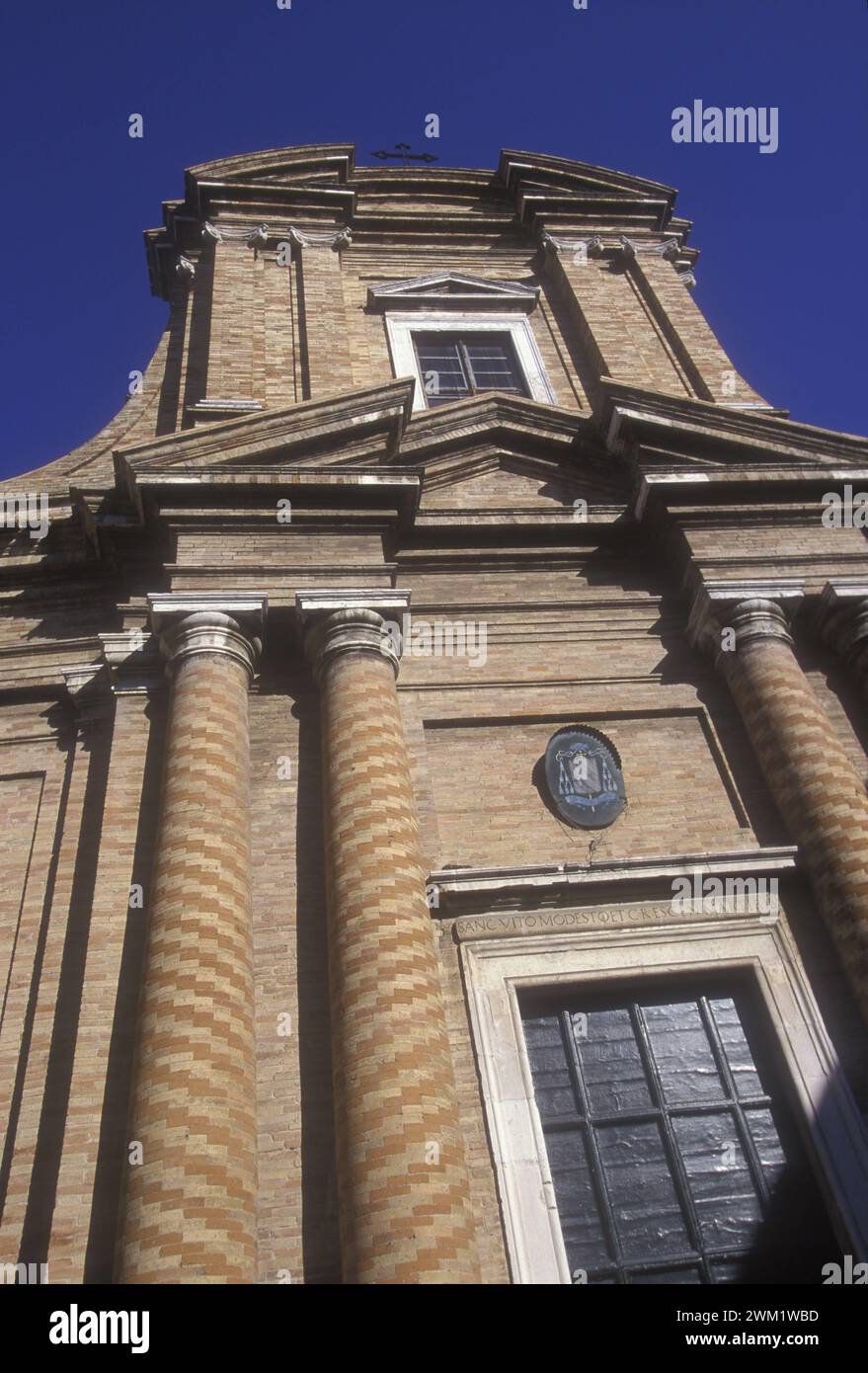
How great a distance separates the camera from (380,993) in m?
6.74

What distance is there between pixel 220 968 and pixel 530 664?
175 inches

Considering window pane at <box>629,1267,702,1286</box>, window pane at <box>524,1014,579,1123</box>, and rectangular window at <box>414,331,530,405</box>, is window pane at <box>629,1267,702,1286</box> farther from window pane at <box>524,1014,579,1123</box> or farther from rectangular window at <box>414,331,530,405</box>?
rectangular window at <box>414,331,530,405</box>

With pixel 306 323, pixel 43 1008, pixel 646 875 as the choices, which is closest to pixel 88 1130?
pixel 43 1008

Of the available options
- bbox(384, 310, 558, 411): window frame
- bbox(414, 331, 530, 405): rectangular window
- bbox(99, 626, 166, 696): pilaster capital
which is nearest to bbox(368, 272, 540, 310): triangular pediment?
bbox(384, 310, 558, 411): window frame

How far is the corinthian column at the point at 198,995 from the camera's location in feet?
18.6

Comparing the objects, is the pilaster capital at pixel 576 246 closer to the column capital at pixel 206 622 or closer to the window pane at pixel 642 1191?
the column capital at pixel 206 622

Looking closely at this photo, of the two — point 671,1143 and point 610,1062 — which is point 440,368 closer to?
point 610,1062

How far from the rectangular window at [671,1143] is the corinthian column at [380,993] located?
3.96 ft

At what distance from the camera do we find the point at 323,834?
8.04 meters

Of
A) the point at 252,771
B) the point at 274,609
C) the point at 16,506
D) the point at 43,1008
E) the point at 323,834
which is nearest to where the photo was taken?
the point at 43,1008

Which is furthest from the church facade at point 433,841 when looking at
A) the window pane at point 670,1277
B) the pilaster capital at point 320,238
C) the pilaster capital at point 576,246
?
the pilaster capital at point 576,246
